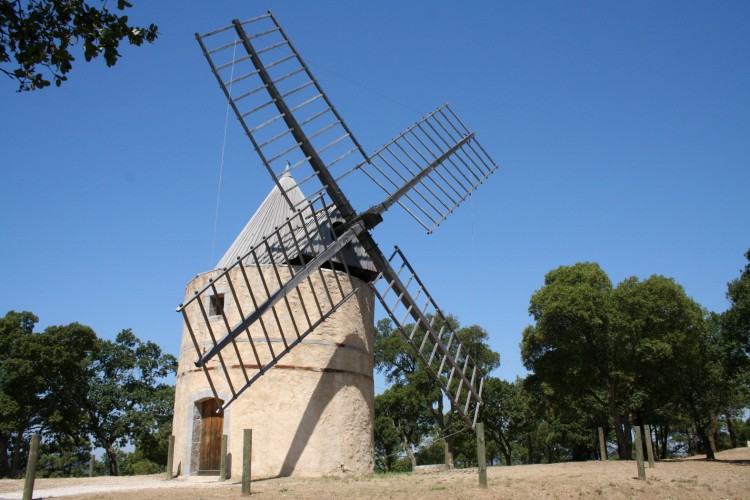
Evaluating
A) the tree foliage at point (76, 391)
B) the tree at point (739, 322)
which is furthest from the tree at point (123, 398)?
the tree at point (739, 322)

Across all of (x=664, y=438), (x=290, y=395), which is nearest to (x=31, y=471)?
(x=290, y=395)

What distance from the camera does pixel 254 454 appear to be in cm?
1313

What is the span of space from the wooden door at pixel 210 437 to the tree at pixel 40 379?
16.4 m

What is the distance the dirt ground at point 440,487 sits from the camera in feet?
33.1

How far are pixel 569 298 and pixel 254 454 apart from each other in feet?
50.4

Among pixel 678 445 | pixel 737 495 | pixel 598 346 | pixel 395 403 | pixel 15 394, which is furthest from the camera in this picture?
pixel 678 445

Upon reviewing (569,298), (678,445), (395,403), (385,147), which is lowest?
(678,445)

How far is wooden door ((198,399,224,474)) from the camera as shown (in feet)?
45.4

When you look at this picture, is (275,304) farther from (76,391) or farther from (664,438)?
(664,438)

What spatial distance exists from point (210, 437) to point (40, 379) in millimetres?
16710

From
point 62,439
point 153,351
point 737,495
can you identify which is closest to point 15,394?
point 62,439

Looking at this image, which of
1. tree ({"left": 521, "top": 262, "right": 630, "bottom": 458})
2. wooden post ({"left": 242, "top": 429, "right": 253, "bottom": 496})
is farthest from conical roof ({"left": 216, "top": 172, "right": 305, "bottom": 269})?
tree ({"left": 521, "top": 262, "right": 630, "bottom": 458})

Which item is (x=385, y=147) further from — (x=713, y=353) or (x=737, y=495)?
(x=713, y=353)

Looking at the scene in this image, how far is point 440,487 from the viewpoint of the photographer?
10.9 meters
